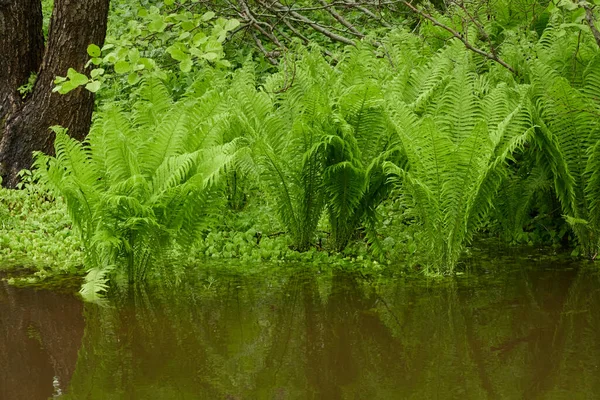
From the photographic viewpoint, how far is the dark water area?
2.96m

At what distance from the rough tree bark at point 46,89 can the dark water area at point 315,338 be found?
2584 mm

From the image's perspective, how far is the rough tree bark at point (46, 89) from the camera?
6.55 m

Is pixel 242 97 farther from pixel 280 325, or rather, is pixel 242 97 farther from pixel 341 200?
pixel 280 325

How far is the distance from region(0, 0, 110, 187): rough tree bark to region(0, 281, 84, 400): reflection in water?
2.51m

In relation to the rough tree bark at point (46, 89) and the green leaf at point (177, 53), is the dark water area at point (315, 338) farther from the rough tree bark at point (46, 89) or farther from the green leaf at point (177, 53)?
the rough tree bark at point (46, 89)

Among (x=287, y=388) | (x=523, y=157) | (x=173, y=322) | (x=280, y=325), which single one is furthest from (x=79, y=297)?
(x=523, y=157)

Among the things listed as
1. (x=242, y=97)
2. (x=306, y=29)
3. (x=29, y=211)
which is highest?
(x=306, y=29)

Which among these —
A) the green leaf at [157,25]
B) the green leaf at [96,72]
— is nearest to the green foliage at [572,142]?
the green leaf at [157,25]

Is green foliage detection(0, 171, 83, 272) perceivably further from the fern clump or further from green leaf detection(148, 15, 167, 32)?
green leaf detection(148, 15, 167, 32)

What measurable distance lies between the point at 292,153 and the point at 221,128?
0.50 meters

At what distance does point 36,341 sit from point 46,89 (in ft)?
12.0

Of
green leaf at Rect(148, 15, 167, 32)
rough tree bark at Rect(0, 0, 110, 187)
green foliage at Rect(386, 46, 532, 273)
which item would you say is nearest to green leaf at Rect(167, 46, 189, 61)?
green leaf at Rect(148, 15, 167, 32)

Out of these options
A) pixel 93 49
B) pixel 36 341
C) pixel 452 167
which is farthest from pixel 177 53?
pixel 36 341

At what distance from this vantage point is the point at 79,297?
411 centimetres
